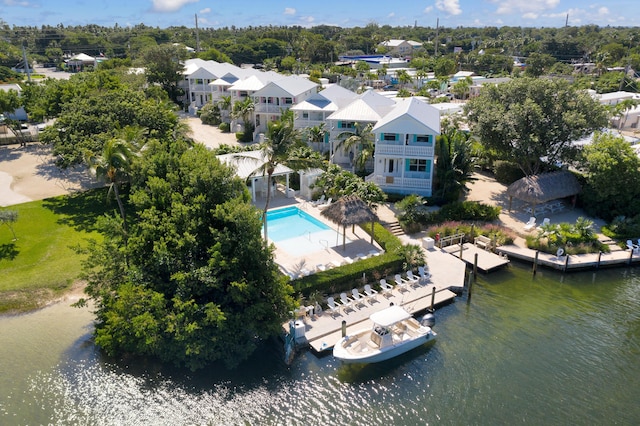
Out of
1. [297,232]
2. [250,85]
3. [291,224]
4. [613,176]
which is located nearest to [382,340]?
[297,232]

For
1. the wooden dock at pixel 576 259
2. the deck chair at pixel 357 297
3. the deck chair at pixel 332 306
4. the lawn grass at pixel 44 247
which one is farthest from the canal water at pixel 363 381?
the wooden dock at pixel 576 259

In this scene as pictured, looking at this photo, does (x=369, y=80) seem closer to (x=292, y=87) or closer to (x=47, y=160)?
(x=292, y=87)

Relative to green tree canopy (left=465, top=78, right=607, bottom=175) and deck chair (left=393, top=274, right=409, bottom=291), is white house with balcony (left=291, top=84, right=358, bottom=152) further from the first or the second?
deck chair (left=393, top=274, right=409, bottom=291)

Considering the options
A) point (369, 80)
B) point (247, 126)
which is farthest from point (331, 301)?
point (369, 80)

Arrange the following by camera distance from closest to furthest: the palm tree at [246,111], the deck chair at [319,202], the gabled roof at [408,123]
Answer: the gabled roof at [408,123], the deck chair at [319,202], the palm tree at [246,111]

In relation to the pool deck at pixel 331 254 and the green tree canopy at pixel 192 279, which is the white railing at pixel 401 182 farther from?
the green tree canopy at pixel 192 279

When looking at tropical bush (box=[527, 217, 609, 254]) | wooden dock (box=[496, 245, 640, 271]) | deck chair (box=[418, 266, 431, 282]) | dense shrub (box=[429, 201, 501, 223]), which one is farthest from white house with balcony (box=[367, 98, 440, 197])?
deck chair (box=[418, 266, 431, 282])
